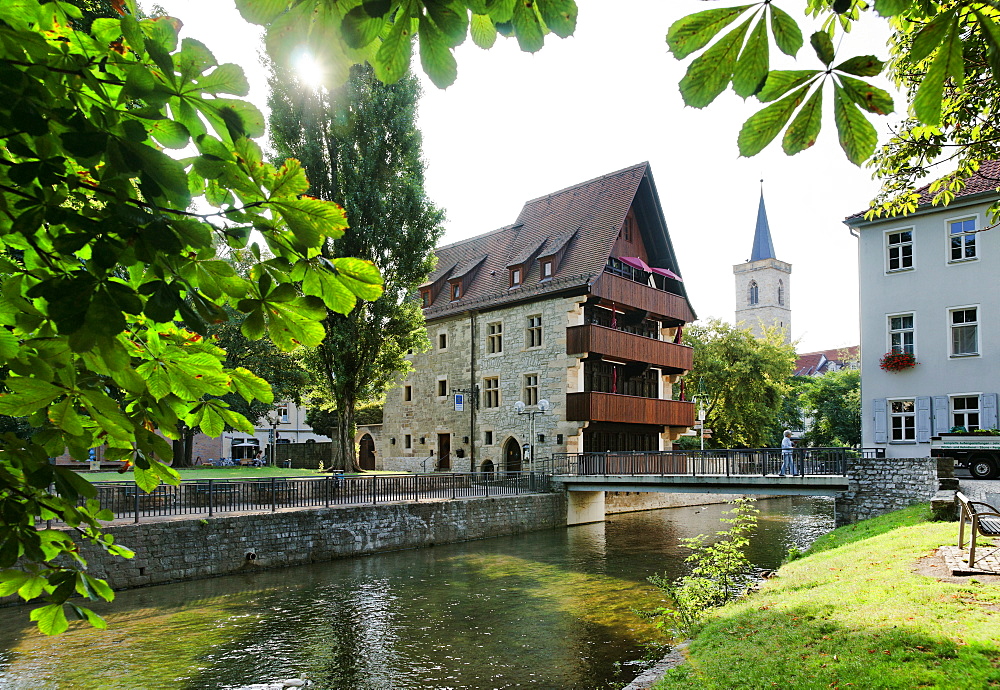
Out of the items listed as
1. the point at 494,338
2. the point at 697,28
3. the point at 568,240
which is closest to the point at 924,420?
the point at 568,240

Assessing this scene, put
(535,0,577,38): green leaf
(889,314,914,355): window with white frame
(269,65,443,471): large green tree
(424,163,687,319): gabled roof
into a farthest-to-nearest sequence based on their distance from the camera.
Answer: (424,163,687,319): gabled roof
(269,65,443,471): large green tree
(889,314,914,355): window with white frame
(535,0,577,38): green leaf

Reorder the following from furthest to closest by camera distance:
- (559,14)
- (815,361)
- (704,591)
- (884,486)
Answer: (815,361) → (884,486) → (704,591) → (559,14)

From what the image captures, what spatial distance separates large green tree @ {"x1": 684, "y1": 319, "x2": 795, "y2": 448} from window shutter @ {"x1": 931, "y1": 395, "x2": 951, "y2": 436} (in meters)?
19.5

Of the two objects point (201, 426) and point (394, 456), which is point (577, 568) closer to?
point (201, 426)

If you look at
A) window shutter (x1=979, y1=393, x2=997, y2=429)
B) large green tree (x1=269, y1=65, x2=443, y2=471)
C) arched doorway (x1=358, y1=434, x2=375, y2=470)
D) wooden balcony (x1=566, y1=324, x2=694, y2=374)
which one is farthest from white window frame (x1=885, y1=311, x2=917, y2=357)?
arched doorway (x1=358, y1=434, x2=375, y2=470)

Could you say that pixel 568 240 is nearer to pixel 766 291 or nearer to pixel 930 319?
pixel 930 319

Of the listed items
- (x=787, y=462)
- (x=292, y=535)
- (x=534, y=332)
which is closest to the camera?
(x=292, y=535)

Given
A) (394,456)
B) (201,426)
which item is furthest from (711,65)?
(394,456)

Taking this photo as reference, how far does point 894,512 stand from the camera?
64.0 ft

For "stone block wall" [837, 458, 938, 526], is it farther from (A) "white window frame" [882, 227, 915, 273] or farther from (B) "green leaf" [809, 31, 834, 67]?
(B) "green leaf" [809, 31, 834, 67]

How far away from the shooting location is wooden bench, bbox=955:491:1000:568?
9137 millimetres

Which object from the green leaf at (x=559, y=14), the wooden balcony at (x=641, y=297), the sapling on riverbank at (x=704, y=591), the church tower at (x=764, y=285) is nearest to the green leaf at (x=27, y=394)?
the green leaf at (x=559, y=14)

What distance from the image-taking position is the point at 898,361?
87.6 feet

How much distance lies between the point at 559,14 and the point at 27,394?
1766 mm
